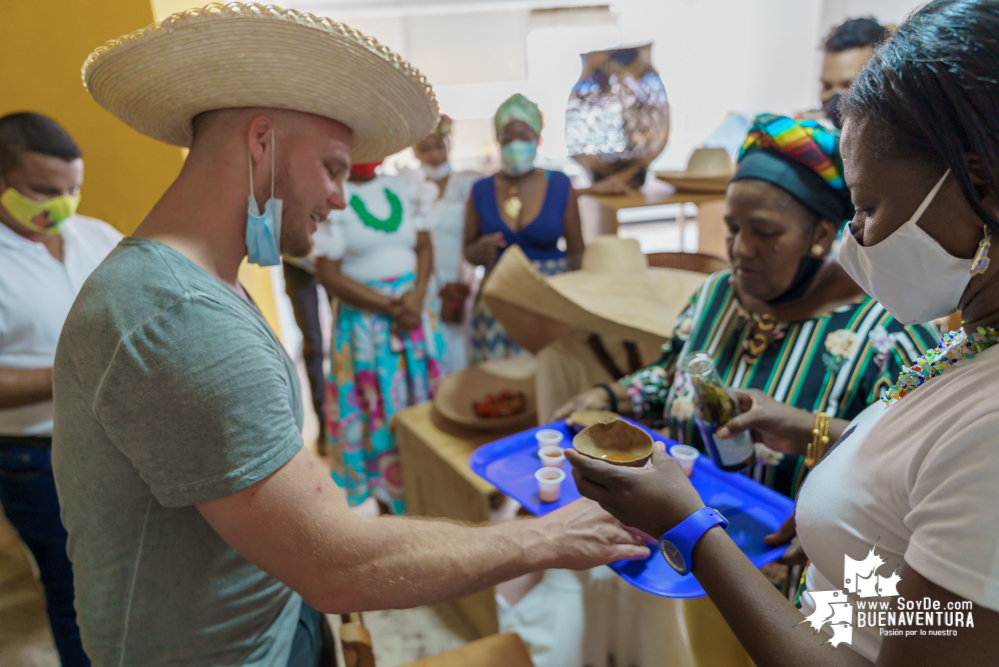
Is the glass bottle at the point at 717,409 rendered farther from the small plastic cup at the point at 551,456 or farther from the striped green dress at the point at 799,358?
the small plastic cup at the point at 551,456

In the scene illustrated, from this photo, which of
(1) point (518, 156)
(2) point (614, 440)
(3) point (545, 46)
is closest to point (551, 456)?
(2) point (614, 440)

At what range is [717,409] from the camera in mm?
1249

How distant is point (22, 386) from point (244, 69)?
1204 mm

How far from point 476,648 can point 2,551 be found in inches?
78.5

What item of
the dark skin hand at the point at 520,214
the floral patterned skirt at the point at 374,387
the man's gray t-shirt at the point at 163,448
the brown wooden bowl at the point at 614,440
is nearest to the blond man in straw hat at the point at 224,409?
the man's gray t-shirt at the point at 163,448

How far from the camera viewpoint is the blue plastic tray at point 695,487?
3.56 ft

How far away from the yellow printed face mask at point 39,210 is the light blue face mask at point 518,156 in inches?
73.2

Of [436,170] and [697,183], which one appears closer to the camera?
[697,183]

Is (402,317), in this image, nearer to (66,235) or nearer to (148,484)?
(66,235)

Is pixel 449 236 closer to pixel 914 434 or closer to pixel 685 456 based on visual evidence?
pixel 685 456

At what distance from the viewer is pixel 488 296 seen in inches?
88.0

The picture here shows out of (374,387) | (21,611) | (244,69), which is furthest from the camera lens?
(374,387)

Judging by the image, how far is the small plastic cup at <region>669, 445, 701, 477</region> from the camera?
136 cm

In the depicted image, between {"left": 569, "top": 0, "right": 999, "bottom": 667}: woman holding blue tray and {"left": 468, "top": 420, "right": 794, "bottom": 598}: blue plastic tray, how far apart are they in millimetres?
219
